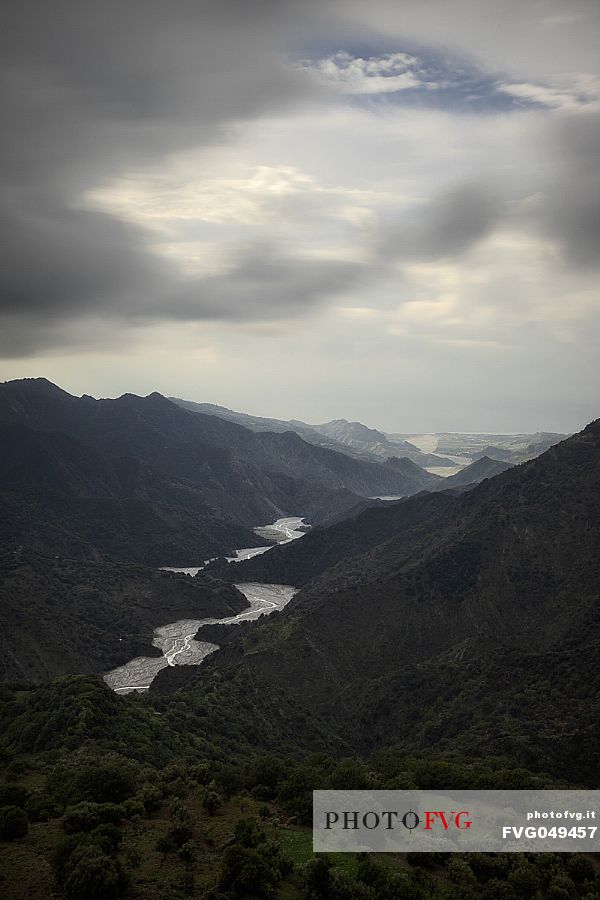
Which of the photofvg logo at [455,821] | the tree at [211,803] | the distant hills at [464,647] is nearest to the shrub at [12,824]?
the tree at [211,803]

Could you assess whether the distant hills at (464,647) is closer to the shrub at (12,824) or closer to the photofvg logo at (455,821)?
the photofvg logo at (455,821)

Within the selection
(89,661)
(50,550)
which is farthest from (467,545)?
(50,550)

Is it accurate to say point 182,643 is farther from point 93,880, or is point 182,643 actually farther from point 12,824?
point 93,880

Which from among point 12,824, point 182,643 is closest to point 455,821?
point 12,824

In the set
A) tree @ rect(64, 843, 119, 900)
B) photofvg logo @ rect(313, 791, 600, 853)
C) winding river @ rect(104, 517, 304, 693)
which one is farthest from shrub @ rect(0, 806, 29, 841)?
winding river @ rect(104, 517, 304, 693)

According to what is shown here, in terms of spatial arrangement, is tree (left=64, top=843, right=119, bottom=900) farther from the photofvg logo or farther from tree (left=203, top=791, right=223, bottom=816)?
tree (left=203, top=791, right=223, bottom=816)
